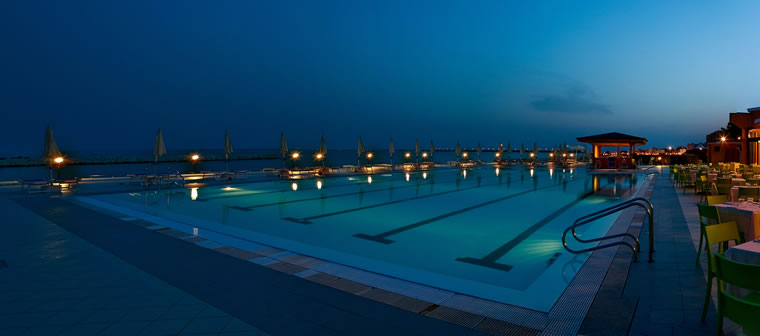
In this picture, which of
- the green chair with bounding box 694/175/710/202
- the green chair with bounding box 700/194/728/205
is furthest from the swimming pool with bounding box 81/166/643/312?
the green chair with bounding box 694/175/710/202

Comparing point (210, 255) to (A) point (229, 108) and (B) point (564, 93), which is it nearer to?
(B) point (564, 93)

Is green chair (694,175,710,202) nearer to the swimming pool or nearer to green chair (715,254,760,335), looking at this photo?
the swimming pool

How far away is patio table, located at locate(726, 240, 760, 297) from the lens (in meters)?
2.21

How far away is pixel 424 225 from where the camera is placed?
6.32 m

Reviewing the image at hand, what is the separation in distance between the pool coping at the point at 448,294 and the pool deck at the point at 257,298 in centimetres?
1

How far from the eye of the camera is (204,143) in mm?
58156

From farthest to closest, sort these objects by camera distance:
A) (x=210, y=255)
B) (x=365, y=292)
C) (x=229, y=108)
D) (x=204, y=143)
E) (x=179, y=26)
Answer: (x=229, y=108) < (x=204, y=143) < (x=179, y=26) < (x=210, y=255) < (x=365, y=292)

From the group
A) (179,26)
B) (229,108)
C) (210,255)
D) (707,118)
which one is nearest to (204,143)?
(229,108)

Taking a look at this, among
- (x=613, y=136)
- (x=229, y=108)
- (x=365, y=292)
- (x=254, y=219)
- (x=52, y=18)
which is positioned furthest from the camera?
(x=229, y=108)

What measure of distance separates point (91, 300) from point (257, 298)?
127 centimetres

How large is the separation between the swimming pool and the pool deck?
16.0 inches

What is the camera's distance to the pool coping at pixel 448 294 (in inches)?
91.4

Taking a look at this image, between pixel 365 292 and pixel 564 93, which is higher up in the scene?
pixel 564 93

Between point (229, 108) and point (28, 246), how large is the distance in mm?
67428
